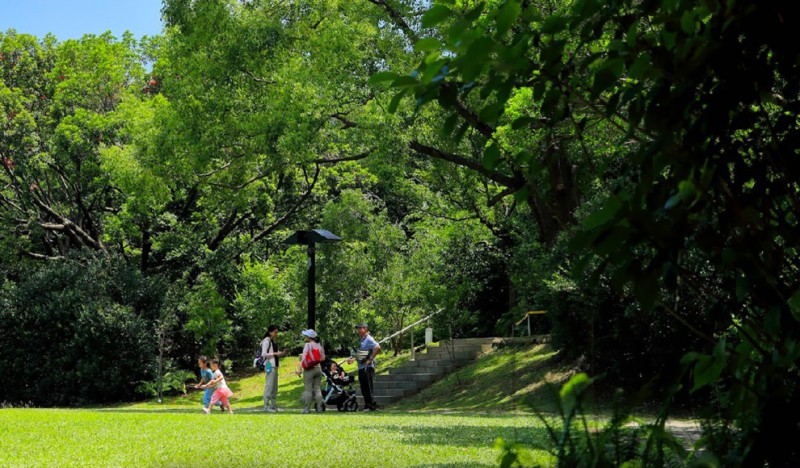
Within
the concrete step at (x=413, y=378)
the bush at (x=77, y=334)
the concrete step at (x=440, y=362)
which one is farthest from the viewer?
the bush at (x=77, y=334)

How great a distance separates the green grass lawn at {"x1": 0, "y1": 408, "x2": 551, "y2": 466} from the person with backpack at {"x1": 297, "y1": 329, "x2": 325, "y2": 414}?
4.31 m

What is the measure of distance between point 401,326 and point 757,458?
2794 cm

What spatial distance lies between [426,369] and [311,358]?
26.0 ft

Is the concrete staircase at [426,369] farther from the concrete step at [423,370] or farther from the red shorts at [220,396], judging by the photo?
the red shorts at [220,396]

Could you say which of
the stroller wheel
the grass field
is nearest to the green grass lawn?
the grass field

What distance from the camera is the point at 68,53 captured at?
107 ft

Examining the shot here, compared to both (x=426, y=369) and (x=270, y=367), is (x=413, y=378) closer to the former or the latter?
(x=426, y=369)

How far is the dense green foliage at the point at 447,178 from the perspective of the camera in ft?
8.38

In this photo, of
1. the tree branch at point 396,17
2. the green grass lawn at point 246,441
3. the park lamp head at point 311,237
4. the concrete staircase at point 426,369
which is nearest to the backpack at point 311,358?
the park lamp head at point 311,237

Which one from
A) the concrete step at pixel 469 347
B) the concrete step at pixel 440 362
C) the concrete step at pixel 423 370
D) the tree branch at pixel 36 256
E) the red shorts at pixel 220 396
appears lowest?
the red shorts at pixel 220 396

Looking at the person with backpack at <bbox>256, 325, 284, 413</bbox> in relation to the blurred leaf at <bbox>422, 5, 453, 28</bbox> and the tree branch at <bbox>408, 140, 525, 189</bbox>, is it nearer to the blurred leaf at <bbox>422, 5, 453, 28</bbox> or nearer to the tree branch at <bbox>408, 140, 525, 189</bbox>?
the tree branch at <bbox>408, 140, 525, 189</bbox>

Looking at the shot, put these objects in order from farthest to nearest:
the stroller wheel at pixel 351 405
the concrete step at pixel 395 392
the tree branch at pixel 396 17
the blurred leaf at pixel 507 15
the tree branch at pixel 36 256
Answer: the tree branch at pixel 36 256
the concrete step at pixel 395 392
the stroller wheel at pixel 351 405
the tree branch at pixel 396 17
the blurred leaf at pixel 507 15

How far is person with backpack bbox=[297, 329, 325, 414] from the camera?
19.1 meters

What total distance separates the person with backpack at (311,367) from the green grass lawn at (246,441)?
4315mm
